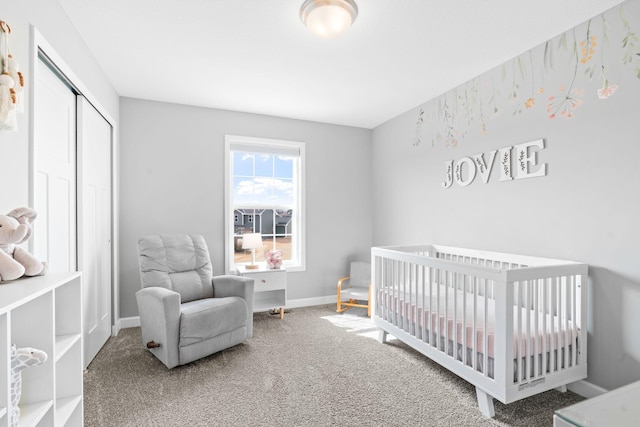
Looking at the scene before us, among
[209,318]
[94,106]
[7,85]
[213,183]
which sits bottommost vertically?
[209,318]

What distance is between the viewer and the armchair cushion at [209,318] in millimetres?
2312

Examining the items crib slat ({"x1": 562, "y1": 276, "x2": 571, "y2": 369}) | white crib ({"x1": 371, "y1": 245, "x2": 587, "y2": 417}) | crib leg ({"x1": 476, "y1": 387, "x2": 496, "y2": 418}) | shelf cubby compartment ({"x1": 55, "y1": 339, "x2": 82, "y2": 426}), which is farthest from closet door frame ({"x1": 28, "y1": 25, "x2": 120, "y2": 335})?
crib slat ({"x1": 562, "y1": 276, "x2": 571, "y2": 369})

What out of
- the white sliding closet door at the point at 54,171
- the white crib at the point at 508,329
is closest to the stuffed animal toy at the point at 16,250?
the white sliding closet door at the point at 54,171

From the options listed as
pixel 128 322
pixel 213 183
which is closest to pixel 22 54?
pixel 213 183

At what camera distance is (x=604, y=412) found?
0.71 meters

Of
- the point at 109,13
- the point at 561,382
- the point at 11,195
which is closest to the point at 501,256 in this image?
the point at 561,382

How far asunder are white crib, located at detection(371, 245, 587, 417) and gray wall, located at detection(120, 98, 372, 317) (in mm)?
1760

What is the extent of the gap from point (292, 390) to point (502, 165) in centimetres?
227

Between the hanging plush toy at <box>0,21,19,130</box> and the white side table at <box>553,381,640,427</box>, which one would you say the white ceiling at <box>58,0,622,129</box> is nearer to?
the hanging plush toy at <box>0,21,19,130</box>

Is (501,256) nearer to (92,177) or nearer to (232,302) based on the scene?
(232,302)

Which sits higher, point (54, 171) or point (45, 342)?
point (54, 171)

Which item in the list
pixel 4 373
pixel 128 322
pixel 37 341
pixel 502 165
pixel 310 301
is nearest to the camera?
pixel 4 373

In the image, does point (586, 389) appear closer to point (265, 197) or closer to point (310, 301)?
point (310, 301)

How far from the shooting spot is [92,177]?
2512mm
